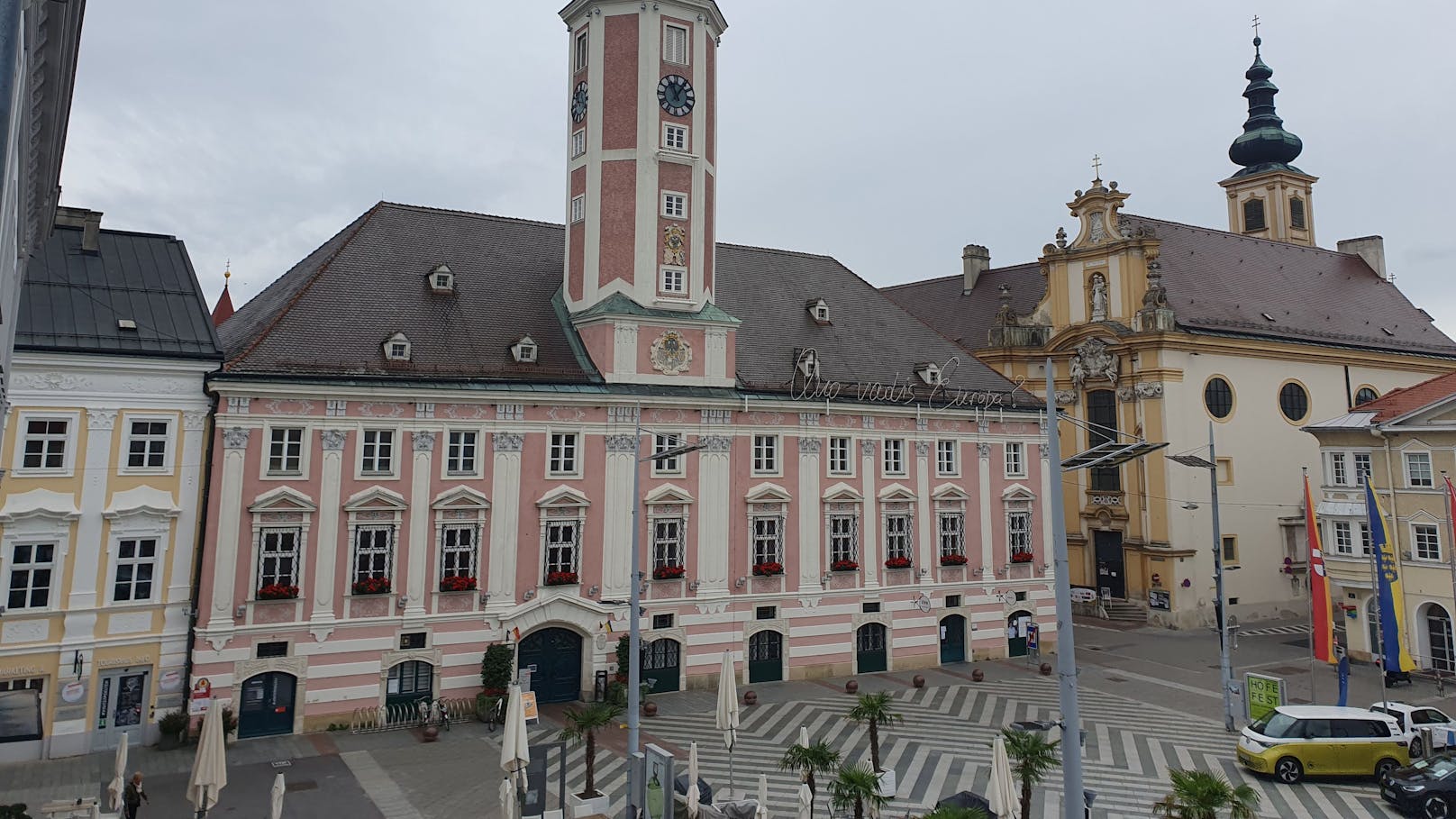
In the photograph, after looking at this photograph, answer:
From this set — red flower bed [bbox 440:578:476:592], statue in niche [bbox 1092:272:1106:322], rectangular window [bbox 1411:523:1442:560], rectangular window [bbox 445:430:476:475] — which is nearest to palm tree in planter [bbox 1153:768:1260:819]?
red flower bed [bbox 440:578:476:592]

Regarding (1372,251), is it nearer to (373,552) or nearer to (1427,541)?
(1427,541)

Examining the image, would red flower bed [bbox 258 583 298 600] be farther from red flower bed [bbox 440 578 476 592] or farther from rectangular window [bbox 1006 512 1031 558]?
rectangular window [bbox 1006 512 1031 558]

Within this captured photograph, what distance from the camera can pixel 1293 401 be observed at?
5306 centimetres

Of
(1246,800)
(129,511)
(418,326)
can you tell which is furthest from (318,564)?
(1246,800)

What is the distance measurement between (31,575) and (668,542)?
61.4ft

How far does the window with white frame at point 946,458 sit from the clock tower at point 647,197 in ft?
32.7

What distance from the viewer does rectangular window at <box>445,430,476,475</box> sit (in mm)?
30219

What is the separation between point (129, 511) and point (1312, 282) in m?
64.6

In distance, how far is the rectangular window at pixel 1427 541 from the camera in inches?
Result: 1398

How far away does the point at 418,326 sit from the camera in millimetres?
31609

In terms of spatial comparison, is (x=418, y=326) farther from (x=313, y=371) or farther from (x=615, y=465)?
(x=615, y=465)

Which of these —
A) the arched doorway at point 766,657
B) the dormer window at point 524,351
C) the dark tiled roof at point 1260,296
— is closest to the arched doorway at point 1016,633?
the arched doorway at point 766,657

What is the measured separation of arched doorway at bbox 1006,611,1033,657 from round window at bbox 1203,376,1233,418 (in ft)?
63.8

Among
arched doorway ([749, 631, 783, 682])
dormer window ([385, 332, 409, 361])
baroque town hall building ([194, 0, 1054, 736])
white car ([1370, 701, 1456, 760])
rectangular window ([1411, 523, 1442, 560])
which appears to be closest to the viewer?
white car ([1370, 701, 1456, 760])
